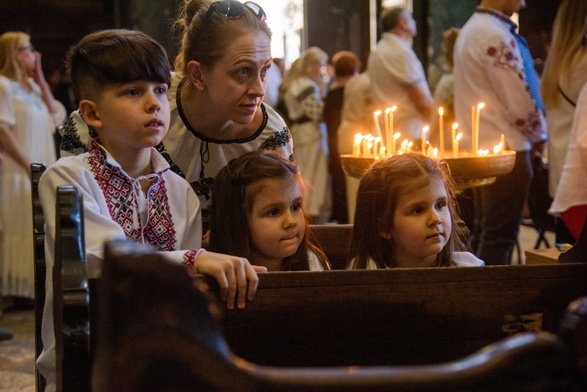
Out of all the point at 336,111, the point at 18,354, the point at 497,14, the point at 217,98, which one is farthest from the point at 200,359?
the point at 336,111

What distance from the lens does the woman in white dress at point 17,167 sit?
199 inches

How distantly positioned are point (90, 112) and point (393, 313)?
0.96 m

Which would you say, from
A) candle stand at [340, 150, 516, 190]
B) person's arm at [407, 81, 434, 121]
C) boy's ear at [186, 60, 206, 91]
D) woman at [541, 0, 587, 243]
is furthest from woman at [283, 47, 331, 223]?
boy's ear at [186, 60, 206, 91]

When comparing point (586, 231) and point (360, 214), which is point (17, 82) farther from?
point (586, 231)

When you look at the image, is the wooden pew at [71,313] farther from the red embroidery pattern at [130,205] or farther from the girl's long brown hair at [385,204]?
the girl's long brown hair at [385,204]

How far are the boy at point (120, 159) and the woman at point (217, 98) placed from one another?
254mm

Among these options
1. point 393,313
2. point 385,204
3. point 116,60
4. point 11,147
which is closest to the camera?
point 393,313

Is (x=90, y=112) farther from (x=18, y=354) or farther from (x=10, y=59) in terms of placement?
(x=10, y=59)

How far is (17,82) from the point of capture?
518 cm

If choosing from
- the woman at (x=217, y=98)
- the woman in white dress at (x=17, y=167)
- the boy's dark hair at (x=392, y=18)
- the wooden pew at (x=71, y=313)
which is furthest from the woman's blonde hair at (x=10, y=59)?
A: the wooden pew at (x=71, y=313)

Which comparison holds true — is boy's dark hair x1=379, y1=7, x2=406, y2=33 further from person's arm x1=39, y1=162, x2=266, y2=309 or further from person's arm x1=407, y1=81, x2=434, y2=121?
person's arm x1=39, y1=162, x2=266, y2=309

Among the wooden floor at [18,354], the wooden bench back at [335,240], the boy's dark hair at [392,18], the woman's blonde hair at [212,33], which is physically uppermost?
the boy's dark hair at [392,18]

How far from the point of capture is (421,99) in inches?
229

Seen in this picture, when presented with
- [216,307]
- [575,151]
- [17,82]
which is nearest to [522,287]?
[216,307]
